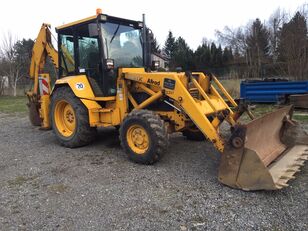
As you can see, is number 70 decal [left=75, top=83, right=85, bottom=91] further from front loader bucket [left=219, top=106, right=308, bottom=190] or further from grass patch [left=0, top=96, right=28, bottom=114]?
grass patch [left=0, top=96, right=28, bottom=114]

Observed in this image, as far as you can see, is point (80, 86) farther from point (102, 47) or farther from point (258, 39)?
point (258, 39)

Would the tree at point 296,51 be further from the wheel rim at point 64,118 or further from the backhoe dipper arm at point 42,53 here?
the wheel rim at point 64,118

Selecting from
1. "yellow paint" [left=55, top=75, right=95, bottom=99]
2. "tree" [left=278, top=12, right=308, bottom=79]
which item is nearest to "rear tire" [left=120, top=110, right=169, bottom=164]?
"yellow paint" [left=55, top=75, right=95, bottom=99]

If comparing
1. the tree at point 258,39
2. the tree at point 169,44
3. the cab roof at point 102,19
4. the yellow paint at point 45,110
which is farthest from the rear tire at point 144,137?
the tree at point 169,44

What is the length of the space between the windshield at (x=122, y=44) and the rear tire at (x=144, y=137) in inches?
59.5

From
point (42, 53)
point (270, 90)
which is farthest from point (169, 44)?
point (42, 53)

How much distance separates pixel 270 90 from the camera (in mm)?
13008

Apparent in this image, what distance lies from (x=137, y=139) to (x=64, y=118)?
2449mm

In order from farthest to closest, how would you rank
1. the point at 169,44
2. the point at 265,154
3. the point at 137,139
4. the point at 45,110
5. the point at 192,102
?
the point at 169,44 < the point at 45,110 < the point at 137,139 < the point at 192,102 < the point at 265,154

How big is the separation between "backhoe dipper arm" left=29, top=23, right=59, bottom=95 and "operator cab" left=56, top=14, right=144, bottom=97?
A: 1.00 meters

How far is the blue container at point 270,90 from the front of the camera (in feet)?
40.7

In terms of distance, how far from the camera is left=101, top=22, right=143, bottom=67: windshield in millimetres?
6574

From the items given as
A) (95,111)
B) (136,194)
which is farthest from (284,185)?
(95,111)

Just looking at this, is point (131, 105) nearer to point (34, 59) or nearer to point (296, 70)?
point (34, 59)
